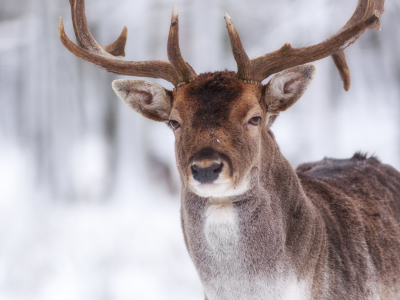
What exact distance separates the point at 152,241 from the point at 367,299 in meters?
4.40

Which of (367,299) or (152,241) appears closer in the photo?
(367,299)

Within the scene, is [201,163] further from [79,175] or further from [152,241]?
[79,175]

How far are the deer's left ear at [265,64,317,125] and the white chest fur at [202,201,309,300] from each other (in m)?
0.79

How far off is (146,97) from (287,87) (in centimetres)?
97

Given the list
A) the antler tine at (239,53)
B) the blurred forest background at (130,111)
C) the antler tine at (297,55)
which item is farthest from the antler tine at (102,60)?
the blurred forest background at (130,111)

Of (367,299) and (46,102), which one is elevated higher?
(46,102)

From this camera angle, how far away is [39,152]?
8.80 metres

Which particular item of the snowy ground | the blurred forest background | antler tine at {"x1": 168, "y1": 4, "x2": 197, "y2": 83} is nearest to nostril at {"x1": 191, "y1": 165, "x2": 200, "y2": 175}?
antler tine at {"x1": 168, "y1": 4, "x2": 197, "y2": 83}

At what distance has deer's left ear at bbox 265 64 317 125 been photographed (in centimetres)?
294

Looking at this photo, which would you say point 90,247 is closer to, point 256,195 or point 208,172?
point 256,195

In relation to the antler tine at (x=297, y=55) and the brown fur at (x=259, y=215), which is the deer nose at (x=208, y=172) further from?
the antler tine at (x=297, y=55)

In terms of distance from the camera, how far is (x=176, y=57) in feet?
9.72

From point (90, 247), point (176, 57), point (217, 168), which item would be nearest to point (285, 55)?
point (176, 57)

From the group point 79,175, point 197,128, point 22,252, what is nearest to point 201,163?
point 197,128
